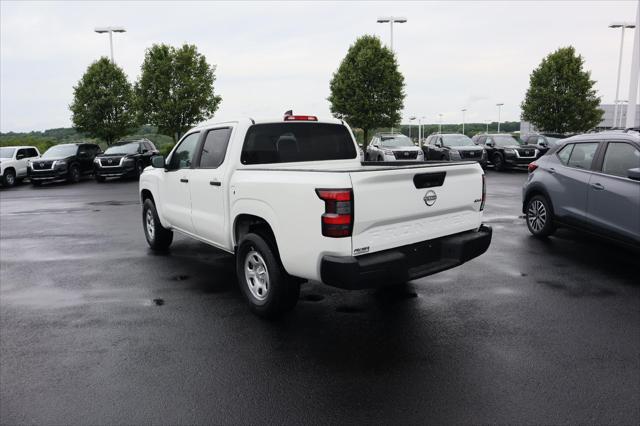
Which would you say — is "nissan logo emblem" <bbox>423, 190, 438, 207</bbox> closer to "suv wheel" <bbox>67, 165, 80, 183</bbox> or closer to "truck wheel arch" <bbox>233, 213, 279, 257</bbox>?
"truck wheel arch" <bbox>233, 213, 279, 257</bbox>

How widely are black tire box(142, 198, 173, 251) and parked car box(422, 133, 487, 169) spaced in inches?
632

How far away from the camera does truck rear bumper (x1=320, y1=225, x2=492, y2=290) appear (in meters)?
3.90

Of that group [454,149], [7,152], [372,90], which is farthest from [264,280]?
[372,90]

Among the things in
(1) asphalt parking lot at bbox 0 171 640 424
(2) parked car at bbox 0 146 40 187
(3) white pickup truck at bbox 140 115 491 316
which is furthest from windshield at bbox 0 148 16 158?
(3) white pickup truck at bbox 140 115 491 316

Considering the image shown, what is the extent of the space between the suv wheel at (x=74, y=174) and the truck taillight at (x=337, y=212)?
21.5 meters

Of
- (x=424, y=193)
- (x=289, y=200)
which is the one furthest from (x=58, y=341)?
(x=424, y=193)

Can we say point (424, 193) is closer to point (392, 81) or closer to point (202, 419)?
point (202, 419)

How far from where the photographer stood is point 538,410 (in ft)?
10.4

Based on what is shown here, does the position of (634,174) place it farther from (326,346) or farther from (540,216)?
(326,346)

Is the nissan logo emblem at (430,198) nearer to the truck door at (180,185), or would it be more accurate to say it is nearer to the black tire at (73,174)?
the truck door at (180,185)

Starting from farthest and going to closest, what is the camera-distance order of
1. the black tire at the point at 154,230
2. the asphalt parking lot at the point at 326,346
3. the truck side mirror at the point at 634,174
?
the black tire at the point at 154,230 < the truck side mirror at the point at 634,174 < the asphalt parking lot at the point at 326,346

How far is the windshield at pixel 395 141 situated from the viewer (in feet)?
75.8

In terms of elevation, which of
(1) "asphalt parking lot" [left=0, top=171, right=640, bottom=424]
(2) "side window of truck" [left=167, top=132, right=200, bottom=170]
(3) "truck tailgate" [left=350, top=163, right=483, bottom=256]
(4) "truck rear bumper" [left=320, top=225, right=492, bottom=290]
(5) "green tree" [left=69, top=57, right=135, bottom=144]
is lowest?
(1) "asphalt parking lot" [left=0, top=171, right=640, bottom=424]

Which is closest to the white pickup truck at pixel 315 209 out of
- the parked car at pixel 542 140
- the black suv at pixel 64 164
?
the black suv at pixel 64 164
